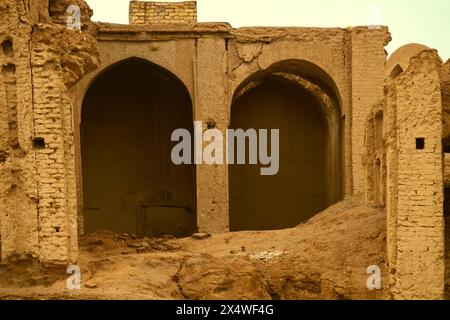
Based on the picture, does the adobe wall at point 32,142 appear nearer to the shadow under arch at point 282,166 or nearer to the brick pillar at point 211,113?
the brick pillar at point 211,113

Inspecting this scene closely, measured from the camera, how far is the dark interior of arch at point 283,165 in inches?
597

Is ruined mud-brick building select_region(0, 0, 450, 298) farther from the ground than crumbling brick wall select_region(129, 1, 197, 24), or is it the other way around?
crumbling brick wall select_region(129, 1, 197, 24)

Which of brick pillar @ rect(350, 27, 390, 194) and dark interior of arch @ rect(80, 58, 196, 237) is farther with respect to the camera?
dark interior of arch @ rect(80, 58, 196, 237)

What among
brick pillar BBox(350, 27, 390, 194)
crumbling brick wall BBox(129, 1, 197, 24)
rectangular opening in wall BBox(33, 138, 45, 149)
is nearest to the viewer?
rectangular opening in wall BBox(33, 138, 45, 149)

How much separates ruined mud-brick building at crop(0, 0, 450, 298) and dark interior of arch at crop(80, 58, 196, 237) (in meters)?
0.03

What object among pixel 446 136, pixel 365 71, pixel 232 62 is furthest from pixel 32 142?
pixel 365 71

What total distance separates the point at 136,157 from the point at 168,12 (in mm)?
3618

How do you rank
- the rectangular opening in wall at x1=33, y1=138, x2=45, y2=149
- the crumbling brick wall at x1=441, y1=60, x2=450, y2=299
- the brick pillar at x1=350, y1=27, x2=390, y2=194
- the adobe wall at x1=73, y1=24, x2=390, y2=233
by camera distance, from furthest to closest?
the brick pillar at x1=350, y1=27, x2=390, y2=194 → the adobe wall at x1=73, y1=24, x2=390, y2=233 → the rectangular opening in wall at x1=33, y1=138, x2=45, y2=149 → the crumbling brick wall at x1=441, y1=60, x2=450, y2=299

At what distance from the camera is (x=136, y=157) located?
47.8 feet

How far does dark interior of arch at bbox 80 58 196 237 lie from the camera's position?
14.2 m

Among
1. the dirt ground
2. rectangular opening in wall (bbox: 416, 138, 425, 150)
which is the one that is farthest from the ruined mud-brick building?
the dirt ground

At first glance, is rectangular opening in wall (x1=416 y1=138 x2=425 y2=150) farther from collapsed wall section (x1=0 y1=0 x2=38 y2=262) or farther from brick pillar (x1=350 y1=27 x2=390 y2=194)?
brick pillar (x1=350 y1=27 x2=390 y2=194)

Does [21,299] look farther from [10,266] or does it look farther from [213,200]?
[213,200]

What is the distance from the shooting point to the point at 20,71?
7203mm
